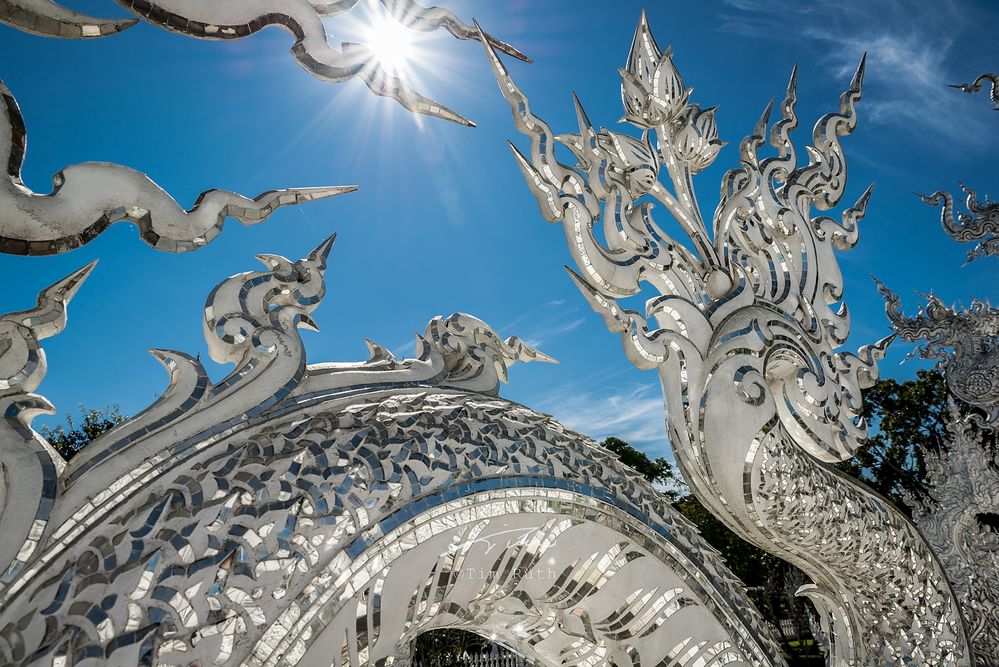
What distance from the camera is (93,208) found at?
3.32 feet

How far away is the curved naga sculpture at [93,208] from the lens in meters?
0.94

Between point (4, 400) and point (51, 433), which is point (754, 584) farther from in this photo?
point (4, 400)

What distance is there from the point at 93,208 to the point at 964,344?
7.70 metres

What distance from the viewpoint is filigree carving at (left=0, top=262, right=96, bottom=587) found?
0.89 meters

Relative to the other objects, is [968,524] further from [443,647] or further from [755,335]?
[443,647]

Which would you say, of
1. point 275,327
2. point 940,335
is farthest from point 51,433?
point 940,335

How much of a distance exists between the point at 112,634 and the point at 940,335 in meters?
7.76

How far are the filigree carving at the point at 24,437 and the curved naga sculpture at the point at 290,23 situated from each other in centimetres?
37

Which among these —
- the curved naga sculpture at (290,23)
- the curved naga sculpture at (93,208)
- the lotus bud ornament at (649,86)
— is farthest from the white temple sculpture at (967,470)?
the curved naga sculpture at (93,208)

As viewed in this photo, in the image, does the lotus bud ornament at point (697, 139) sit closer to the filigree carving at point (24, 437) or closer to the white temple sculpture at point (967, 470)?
the filigree carving at point (24, 437)

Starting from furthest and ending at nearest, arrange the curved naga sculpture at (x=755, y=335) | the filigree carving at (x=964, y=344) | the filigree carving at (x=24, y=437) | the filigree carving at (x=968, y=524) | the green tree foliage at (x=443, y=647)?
1. the green tree foliage at (x=443, y=647)
2. the filigree carving at (x=964, y=344)
3. the filigree carving at (x=968, y=524)
4. the curved naga sculpture at (x=755, y=335)
5. the filigree carving at (x=24, y=437)

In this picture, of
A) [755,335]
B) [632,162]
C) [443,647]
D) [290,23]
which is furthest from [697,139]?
[443,647]

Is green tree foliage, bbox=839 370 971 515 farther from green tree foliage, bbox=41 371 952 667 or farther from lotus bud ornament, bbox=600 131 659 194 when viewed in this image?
lotus bud ornament, bbox=600 131 659 194

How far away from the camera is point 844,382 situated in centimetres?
197
